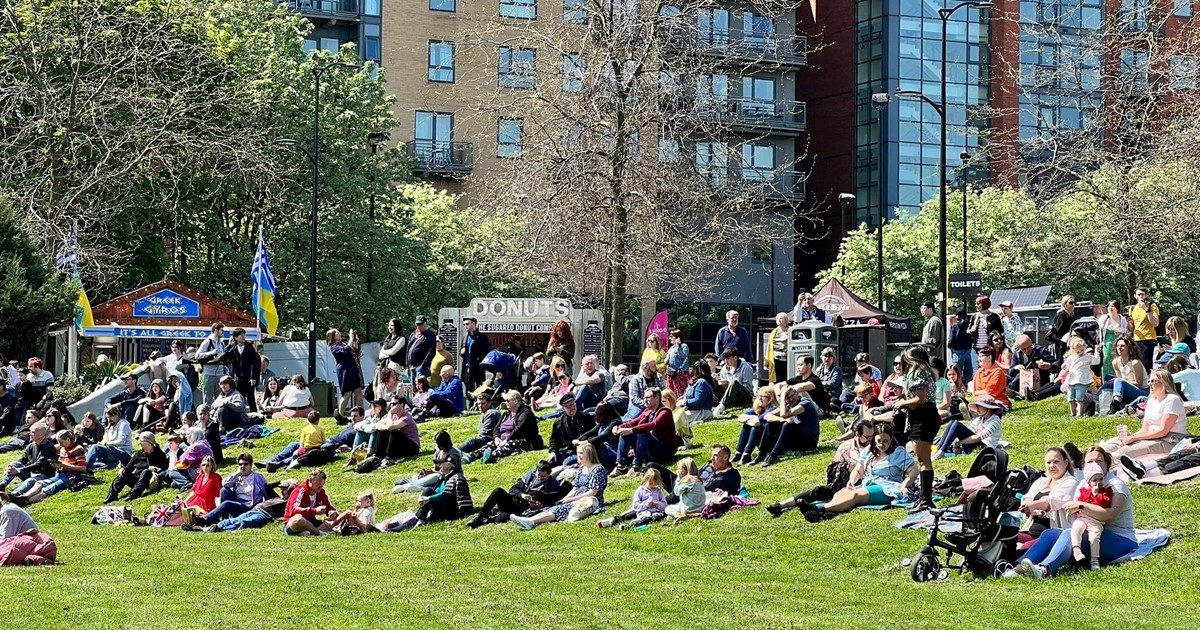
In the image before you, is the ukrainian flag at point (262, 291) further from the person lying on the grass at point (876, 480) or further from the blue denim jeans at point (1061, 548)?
the blue denim jeans at point (1061, 548)

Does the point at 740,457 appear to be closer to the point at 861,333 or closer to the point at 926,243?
the point at 861,333

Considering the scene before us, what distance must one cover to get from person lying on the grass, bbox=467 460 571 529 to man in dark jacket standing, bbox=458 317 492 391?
9.16m

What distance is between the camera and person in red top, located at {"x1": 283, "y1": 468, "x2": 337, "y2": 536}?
21.7 metres

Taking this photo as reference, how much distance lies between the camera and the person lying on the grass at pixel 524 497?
70.2ft

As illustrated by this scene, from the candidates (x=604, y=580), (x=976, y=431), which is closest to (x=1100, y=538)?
(x=604, y=580)

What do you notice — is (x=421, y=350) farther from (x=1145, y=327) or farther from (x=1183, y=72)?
(x=1183, y=72)

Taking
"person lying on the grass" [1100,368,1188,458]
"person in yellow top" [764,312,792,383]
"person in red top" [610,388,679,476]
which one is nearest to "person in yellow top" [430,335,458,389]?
"person in yellow top" [764,312,792,383]

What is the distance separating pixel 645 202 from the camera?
1356 inches

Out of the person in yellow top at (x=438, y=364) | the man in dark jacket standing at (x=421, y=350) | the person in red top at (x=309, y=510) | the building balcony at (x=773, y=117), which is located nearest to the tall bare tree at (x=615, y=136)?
the person in yellow top at (x=438, y=364)

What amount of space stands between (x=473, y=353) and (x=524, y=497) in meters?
10.9

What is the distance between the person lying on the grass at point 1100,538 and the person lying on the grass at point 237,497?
39.4 feet

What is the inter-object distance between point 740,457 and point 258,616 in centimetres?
1102

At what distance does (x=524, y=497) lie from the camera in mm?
21703

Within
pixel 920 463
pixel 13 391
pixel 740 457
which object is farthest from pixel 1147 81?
pixel 13 391
